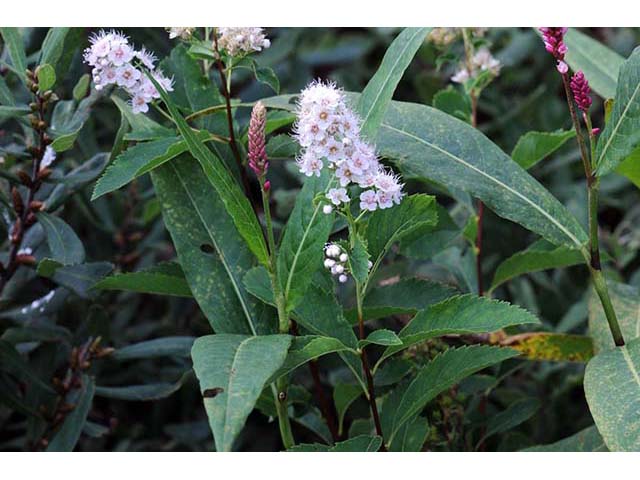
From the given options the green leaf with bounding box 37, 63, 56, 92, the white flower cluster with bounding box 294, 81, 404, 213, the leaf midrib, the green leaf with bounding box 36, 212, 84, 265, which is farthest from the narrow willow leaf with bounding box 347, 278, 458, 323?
the green leaf with bounding box 37, 63, 56, 92

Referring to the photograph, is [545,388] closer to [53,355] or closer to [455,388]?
[455,388]

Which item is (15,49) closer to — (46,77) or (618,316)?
(46,77)

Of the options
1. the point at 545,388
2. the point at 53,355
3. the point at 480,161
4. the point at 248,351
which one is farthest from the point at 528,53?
the point at 248,351

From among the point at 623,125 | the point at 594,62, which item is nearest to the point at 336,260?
the point at 623,125

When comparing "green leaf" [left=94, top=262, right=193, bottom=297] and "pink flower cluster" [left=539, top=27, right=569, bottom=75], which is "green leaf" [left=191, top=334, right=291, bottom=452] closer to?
"green leaf" [left=94, top=262, right=193, bottom=297]

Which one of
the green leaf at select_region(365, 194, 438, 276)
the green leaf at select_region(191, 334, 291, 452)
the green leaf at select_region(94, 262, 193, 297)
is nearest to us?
the green leaf at select_region(191, 334, 291, 452)

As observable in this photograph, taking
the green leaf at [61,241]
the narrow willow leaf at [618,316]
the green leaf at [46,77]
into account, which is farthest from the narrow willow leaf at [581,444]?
the green leaf at [46,77]
